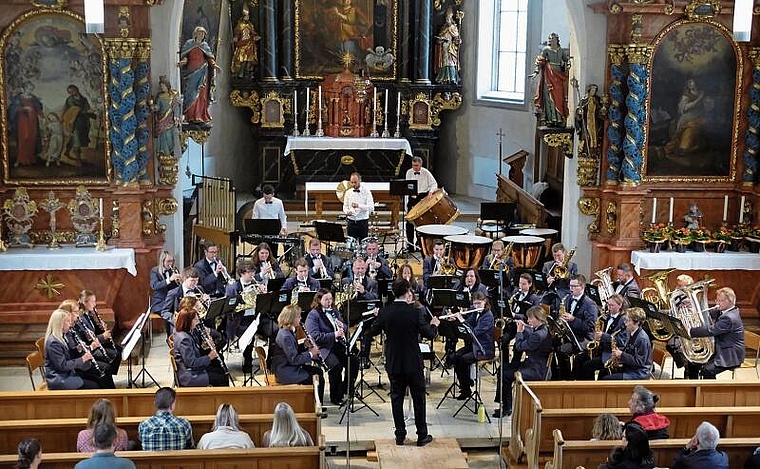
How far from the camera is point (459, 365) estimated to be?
41.1 feet

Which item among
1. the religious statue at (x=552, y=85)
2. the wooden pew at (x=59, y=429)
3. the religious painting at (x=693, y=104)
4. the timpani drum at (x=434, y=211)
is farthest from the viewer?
Answer: the timpani drum at (x=434, y=211)

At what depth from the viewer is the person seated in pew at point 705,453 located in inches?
340

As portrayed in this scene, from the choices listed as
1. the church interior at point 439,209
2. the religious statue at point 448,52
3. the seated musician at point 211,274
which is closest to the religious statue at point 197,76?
the church interior at point 439,209

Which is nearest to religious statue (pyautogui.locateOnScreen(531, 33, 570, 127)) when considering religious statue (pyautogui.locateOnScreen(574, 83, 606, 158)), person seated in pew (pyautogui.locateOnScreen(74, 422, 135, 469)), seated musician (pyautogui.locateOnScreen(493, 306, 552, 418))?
religious statue (pyautogui.locateOnScreen(574, 83, 606, 158))

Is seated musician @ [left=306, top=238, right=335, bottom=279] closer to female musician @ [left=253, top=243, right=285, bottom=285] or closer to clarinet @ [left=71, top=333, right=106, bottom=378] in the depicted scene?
female musician @ [left=253, top=243, right=285, bottom=285]

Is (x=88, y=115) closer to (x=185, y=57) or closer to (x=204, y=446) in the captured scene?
(x=185, y=57)

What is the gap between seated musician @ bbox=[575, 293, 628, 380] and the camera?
11.8m

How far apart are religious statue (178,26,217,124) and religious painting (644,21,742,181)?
649cm

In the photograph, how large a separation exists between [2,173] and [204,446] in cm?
746

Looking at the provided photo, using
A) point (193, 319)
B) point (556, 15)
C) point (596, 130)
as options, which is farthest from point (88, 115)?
point (556, 15)

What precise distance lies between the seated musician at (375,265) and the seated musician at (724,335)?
13.3ft

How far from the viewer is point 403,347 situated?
11000mm

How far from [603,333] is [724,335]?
1541mm

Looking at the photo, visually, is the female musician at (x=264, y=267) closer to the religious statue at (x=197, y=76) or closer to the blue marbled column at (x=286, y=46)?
the religious statue at (x=197, y=76)
